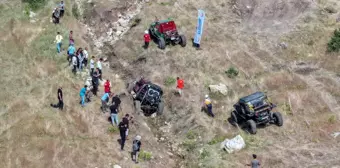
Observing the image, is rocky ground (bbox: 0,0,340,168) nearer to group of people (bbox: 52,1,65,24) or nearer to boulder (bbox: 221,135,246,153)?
boulder (bbox: 221,135,246,153)

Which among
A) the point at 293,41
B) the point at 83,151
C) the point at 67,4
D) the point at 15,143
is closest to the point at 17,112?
the point at 15,143

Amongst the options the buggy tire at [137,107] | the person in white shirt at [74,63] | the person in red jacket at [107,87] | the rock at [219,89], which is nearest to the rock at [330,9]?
the rock at [219,89]

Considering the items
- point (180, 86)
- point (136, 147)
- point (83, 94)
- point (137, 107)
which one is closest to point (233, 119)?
point (180, 86)

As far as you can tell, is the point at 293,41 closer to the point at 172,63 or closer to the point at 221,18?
the point at 221,18

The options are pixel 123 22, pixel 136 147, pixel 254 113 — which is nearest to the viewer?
pixel 136 147

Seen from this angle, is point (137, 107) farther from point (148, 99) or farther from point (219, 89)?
point (219, 89)

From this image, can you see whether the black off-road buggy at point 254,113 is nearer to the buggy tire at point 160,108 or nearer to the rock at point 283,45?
the buggy tire at point 160,108
